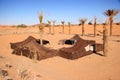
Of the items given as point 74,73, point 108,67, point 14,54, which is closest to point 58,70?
point 74,73

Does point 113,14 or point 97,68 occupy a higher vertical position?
point 113,14

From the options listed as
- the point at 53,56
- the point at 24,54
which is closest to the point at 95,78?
the point at 53,56

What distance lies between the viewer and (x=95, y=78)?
9914 millimetres

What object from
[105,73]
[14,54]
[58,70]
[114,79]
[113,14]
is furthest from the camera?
Result: [113,14]

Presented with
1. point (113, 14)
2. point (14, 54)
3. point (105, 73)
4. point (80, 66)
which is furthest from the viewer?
point (113, 14)

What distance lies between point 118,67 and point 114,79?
256cm

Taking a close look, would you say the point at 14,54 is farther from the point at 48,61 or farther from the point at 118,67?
the point at 118,67

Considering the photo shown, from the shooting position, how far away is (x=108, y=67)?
1208 centimetres

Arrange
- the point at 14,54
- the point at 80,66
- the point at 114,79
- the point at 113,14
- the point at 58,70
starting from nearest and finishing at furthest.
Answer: the point at 114,79 < the point at 58,70 < the point at 80,66 < the point at 14,54 < the point at 113,14

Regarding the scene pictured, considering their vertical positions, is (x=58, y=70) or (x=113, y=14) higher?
(x=113, y=14)

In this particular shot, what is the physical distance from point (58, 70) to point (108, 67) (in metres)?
3.72

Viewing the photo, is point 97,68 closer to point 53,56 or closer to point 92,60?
point 92,60

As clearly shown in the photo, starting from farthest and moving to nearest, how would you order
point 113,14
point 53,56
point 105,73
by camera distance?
point 113,14, point 53,56, point 105,73

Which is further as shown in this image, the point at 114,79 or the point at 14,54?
the point at 14,54
